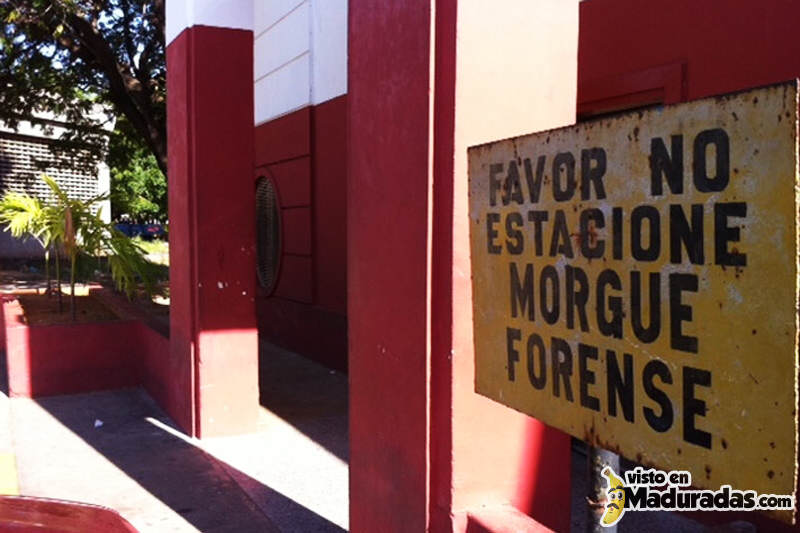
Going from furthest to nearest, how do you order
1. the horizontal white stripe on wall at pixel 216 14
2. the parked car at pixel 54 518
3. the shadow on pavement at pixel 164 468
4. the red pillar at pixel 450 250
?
the horizontal white stripe on wall at pixel 216 14 < the shadow on pavement at pixel 164 468 < the red pillar at pixel 450 250 < the parked car at pixel 54 518

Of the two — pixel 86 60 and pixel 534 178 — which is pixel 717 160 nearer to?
pixel 534 178

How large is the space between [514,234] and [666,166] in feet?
1.64

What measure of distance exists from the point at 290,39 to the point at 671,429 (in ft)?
31.0

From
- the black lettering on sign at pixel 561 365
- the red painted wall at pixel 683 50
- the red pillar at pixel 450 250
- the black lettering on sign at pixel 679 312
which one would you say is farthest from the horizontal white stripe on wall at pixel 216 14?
the black lettering on sign at pixel 679 312

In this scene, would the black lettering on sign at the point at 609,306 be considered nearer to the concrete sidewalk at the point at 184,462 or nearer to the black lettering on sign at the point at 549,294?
the black lettering on sign at the point at 549,294

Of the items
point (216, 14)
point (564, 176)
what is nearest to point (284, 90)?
point (216, 14)

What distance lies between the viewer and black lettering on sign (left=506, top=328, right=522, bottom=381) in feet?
6.47

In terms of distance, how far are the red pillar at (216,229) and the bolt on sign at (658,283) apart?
4.56m

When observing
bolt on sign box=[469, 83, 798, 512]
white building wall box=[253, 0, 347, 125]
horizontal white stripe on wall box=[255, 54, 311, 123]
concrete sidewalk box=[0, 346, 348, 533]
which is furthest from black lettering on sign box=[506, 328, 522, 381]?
horizontal white stripe on wall box=[255, 54, 311, 123]

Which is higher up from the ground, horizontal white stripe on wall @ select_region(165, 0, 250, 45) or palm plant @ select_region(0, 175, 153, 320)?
horizontal white stripe on wall @ select_region(165, 0, 250, 45)

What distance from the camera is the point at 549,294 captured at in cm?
186

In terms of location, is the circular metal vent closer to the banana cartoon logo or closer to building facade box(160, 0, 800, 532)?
building facade box(160, 0, 800, 532)

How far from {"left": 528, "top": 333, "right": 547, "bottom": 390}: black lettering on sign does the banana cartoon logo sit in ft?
1.03

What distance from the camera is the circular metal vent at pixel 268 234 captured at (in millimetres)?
11000
